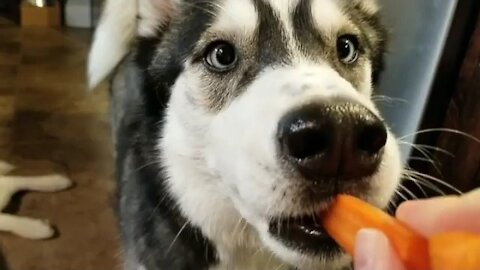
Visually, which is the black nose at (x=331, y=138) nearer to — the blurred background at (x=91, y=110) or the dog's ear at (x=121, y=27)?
the blurred background at (x=91, y=110)

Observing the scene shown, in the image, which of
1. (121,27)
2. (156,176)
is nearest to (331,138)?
(156,176)

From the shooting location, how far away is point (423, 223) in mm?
841

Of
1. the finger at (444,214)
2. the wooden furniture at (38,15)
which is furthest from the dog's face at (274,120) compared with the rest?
the wooden furniture at (38,15)

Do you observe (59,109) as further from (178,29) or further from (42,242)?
(178,29)

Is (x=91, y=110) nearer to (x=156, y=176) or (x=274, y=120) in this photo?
(x=156, y=176)

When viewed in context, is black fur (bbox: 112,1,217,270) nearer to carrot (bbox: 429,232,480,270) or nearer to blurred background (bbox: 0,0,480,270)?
blurred background (bbox: 0,0,480,270)

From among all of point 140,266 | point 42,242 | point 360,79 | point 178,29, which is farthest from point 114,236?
point 360,79

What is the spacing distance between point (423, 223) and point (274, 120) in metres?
0.25

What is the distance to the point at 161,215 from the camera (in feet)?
4.66

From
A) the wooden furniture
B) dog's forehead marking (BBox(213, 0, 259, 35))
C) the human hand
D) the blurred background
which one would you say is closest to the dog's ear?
dog's forehead marking (BBox(213, 0, 259, 35))

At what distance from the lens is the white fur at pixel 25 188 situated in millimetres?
2201

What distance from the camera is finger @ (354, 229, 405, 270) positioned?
0.70 metres

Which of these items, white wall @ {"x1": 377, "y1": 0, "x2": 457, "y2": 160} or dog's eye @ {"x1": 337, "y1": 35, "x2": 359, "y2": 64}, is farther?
white wall @ {"x1": 377, "y1": 0, "x2": 457, "y2": 160}

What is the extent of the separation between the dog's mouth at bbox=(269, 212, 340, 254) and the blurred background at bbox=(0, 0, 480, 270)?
270 millimetres
